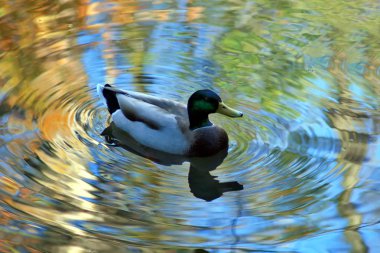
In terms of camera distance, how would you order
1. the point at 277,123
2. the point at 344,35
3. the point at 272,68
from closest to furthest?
1. the point at 277,123
2. the point at 272,68
3. the point at 344,35

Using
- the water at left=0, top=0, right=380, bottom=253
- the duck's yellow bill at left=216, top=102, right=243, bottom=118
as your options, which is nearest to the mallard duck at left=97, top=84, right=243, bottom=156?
the duck's yellow bill at left=216, top=102, right=243, bottom=118

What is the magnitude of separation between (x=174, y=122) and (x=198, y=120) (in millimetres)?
203

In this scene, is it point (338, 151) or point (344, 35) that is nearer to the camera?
point (338, 151)

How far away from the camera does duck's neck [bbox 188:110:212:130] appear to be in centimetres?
628

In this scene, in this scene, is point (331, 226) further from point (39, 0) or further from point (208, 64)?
point (39, 0)

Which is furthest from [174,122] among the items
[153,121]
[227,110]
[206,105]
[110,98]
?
[110,98]

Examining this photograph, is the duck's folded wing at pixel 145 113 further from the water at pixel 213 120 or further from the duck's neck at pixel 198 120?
the water at pixel 213 120

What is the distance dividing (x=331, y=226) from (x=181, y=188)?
3.72 feet

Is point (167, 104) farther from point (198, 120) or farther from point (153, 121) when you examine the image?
point (198, 120)

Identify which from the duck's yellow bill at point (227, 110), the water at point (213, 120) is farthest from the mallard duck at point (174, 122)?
the water at point (213, 120)

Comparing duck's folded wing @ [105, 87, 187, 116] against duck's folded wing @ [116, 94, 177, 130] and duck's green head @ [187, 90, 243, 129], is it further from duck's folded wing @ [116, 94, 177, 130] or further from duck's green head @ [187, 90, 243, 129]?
duck's green head @ [187, 90, 243, 129]

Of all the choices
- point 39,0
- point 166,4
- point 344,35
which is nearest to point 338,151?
point 344,35

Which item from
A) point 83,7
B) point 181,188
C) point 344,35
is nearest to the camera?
point 181,188

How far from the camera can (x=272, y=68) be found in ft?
24.2
